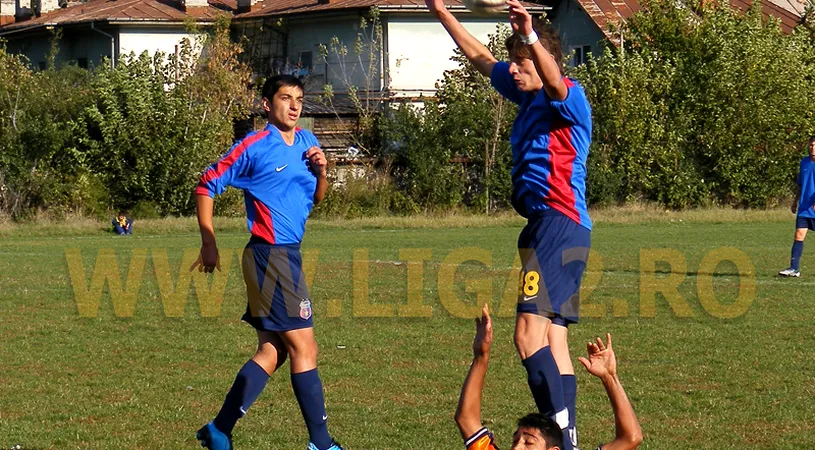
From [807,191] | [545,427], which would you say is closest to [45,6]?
[807,191]

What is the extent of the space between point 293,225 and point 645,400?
280 centimetres

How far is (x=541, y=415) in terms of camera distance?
484cm

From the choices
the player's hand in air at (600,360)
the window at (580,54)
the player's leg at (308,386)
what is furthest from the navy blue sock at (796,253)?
the window at (580,54)

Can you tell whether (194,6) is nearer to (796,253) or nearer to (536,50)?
(796,253)

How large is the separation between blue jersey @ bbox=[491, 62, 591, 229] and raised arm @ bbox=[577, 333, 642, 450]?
1.01 metres

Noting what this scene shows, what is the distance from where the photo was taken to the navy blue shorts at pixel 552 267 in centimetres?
572

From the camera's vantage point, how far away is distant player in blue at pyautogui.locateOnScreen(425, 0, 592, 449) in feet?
18.4

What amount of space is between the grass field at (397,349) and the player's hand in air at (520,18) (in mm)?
2532

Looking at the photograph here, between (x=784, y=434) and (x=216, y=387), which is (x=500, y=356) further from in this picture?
(x=784, y=434)

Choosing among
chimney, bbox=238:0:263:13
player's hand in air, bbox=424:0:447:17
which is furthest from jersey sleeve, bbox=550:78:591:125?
chimney, bbox=238:0:263:13

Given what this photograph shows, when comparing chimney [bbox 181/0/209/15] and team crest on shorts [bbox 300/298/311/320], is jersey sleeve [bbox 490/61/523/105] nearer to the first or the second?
team crest on shorts [bbox 300/298/311/320]

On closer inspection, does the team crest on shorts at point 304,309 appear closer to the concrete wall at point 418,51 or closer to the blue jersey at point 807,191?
the blue jersey at point 807,191

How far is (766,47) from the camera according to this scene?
35188 mm

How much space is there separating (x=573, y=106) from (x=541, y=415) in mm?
1629
